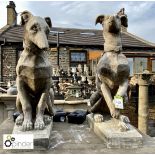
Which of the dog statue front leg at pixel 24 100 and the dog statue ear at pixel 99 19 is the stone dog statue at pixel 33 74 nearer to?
the dog statue front leg at pixel 24 100

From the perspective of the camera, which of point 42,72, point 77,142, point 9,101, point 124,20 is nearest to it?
point 77,142

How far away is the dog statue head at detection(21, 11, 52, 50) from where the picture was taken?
8.34 ft

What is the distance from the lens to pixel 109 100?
2.96 meters

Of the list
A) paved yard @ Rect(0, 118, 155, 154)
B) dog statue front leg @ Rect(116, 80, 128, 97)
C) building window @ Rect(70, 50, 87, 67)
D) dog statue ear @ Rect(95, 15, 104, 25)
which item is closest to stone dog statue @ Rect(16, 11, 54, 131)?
paved yard @ Rect(0, 118, 155, 154)

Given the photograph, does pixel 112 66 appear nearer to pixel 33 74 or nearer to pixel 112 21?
pixel 112 21

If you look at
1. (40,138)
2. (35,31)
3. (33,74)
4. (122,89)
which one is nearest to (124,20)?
(122,89)

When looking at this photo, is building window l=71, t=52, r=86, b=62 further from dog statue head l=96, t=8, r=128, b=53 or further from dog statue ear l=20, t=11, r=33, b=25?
dog statue ear l=20, t=11, r=33, b=25

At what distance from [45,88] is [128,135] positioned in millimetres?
971

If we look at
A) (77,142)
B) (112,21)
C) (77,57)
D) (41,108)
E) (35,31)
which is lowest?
(77,142)

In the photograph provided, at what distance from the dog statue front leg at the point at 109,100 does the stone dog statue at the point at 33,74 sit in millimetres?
579

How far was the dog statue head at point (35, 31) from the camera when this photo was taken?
Result: 2543 millimetres

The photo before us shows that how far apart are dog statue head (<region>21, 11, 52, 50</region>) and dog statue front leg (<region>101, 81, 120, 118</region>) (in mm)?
833

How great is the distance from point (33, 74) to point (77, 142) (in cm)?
78

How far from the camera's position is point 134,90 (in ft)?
45.2
